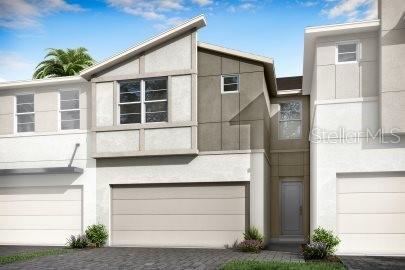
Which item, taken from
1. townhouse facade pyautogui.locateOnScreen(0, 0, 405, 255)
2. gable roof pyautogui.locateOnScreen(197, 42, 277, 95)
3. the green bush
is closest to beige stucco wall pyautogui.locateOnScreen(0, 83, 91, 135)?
townhouse facade pyautogui.locateOnScreen(0, 0, 405, 255)

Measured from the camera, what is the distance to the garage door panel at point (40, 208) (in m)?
18.0

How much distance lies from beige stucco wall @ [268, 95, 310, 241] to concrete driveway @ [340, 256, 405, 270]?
20.7 ft

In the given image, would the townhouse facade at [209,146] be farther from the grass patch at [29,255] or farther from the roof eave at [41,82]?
the grass patch at [29,255]

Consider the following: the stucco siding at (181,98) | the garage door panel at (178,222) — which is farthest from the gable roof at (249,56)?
the garage door panel at (178,222)

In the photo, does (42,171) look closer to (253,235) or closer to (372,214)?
(253,235)

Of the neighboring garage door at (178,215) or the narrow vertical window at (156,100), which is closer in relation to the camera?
the neighboring garage door at (178,215)

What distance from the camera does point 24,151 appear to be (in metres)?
18.8

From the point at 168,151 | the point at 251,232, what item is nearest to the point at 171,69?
the point at 168,151

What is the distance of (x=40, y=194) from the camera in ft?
60.6

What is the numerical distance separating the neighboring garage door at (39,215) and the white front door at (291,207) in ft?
28.7

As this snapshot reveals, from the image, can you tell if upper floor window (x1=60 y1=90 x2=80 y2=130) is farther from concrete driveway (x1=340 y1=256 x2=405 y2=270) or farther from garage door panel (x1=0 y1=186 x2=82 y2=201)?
concrete driveway (x1=340 y1=256 x2=405 y2=270)

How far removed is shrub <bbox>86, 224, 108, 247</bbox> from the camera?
16844mm

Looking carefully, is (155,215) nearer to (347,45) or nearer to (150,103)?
(150,103)

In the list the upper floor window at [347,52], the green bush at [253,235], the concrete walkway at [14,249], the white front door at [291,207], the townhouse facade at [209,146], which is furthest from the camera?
the white front door at [291,207]
